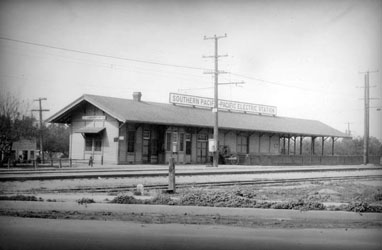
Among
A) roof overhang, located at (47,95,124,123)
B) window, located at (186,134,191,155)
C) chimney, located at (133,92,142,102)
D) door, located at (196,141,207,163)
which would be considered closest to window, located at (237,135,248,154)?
door, located at (196,141,207,163)

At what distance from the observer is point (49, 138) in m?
67.1

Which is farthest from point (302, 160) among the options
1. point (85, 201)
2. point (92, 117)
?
point (85, 201)

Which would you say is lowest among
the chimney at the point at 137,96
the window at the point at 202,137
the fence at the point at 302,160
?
the fence at the point at 302,160

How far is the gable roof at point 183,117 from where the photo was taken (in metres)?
33.4

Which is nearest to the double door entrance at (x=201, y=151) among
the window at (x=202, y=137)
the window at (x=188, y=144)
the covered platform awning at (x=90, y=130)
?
the window at (x=202, y=137)

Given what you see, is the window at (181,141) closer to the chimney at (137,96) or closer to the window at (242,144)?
the chimney at (137,96)

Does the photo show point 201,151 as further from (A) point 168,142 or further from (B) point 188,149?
(A) point 168,142

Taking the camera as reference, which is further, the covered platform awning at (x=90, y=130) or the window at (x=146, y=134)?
the window at (x=146, y=134)

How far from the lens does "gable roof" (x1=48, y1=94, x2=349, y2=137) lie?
33.4 metres

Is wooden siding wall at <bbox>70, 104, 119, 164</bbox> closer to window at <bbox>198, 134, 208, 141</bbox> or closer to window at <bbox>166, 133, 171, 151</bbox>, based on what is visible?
window at <bbox>166, 133, 171, 151</bbox>

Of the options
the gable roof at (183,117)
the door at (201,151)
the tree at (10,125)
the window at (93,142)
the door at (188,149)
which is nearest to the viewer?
the tree at (10,125)

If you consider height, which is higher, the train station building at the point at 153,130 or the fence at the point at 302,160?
the train station building at the point at 153,130

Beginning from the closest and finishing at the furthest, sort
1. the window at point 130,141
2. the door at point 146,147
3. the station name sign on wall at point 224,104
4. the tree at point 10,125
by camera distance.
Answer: the tree at point 10,125, the window at point 130,141, the door at point 146,147, the station name sign on wall at point 224,104

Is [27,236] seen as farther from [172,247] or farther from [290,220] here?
[290,220]
